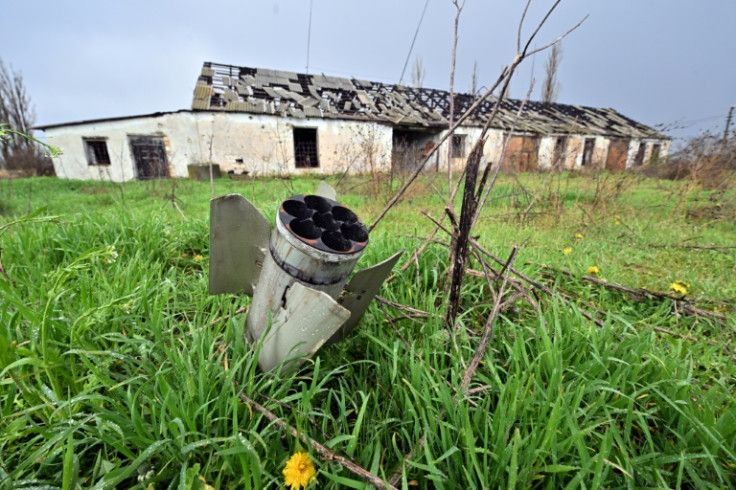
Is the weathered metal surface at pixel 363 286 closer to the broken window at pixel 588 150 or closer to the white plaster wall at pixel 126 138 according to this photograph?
the white plaster wall at pixel 126 138

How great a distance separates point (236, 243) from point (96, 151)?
1467cm

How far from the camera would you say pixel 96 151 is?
11.2 meters

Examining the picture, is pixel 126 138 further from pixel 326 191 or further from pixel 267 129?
pixel 326 191

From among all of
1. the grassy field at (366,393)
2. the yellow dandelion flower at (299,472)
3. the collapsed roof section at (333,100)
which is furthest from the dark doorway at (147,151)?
the yellow dandelion flower at (299,472)

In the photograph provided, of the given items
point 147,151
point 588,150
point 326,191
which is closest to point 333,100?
point 147,151

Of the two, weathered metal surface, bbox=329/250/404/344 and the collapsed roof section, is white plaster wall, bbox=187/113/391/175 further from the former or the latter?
weathered metal surface, bbox=329/250/404/344

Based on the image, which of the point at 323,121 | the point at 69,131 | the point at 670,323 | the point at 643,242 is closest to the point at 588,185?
the point at 643,242

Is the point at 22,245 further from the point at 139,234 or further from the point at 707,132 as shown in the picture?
the point at 707,132

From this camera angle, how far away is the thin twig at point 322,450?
2.43 feet

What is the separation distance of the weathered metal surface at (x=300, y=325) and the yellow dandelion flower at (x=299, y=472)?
0.88 ft

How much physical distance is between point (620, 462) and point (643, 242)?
3499 millimetres

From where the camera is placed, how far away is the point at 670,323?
1603 mm

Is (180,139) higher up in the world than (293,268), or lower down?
higher up

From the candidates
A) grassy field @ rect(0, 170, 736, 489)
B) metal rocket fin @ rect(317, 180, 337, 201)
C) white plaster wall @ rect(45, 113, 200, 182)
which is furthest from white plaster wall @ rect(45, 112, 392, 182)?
grassy field @ rect(0, 170, 736, 489)
